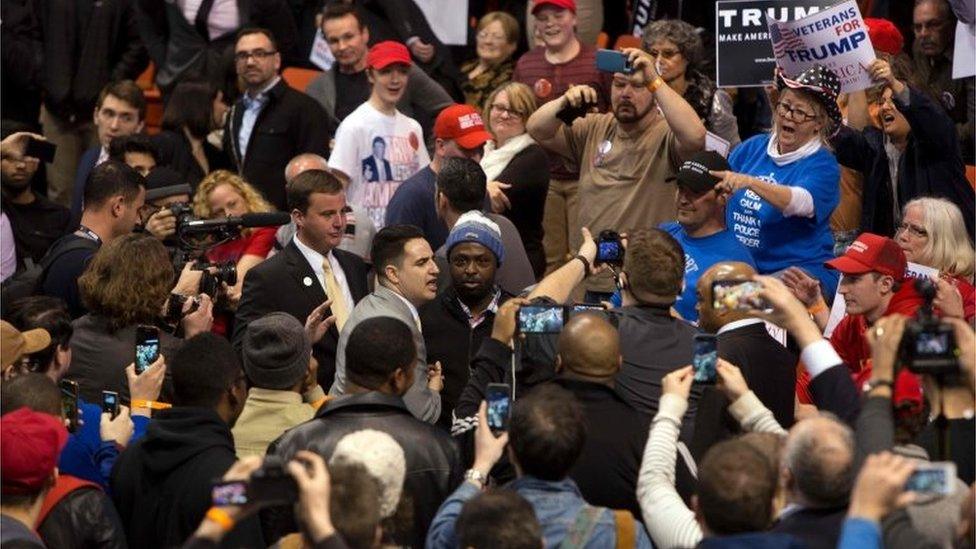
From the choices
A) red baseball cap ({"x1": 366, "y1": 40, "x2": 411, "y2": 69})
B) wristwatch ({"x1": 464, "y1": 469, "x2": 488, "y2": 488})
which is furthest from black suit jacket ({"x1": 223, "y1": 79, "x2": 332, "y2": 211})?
wristwatch ({"x1": 464, "y1": 469, "x2": 488, "y2": 488})

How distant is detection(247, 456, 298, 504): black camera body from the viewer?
502 cm

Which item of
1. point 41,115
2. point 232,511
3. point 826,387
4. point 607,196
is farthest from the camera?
point 41,115

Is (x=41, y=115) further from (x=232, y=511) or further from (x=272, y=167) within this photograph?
(x=232, y=511)

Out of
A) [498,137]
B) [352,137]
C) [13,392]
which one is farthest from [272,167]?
[13,392]

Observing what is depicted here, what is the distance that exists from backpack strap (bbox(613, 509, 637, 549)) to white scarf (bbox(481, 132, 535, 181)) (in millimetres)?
4256

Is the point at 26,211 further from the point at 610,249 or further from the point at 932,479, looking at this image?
the point at 932,479

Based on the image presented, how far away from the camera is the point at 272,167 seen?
11.3 metres

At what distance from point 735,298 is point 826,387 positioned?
0.38 meters

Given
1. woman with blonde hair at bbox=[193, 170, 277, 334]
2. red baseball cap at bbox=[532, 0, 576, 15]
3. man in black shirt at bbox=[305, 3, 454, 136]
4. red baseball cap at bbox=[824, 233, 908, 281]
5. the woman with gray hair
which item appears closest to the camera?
red baseball cap at bbox=[824, 233, 908, 281]

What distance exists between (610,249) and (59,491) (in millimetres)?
2393

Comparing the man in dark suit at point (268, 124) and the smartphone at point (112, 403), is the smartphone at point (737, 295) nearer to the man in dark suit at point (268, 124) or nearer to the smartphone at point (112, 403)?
the smartphone at point (112, 403)

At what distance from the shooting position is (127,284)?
7766 millimetres

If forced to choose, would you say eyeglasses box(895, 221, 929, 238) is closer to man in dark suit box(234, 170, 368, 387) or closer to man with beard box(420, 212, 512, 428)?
man with beard box(420, 212, 512, 428)

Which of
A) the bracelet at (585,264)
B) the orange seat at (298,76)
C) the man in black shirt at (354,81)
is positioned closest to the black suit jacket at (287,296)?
the bracelet at (585,264)
